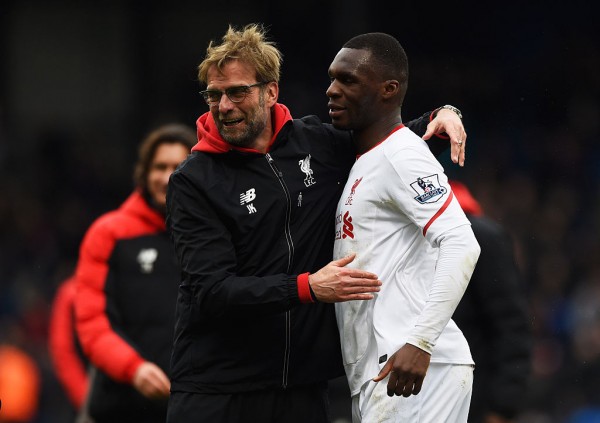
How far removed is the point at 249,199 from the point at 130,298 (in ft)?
5.62

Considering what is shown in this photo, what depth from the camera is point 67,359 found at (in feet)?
23.1

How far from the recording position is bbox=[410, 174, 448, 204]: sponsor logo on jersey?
13.5 ft

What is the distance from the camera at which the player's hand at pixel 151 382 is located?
5.59 m

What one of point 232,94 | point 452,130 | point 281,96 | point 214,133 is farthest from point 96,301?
point 281,96

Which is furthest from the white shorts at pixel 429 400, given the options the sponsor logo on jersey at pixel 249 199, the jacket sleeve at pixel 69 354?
the jacket sleeve at pixel 69 354

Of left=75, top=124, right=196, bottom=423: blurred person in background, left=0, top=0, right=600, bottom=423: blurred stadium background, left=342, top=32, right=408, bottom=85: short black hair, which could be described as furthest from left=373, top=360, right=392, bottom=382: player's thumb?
left=0, top=0, right=600, bottom=423: blurred stadium background

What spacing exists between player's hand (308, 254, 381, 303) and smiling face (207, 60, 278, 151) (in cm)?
67

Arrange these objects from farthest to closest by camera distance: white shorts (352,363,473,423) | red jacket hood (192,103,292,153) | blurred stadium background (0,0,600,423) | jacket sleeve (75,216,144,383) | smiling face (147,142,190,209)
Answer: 1. blurred stadium background (0,0,600,423)
2. smiling face (147,142,190,209)
3. jacket sleeve (75,216,144,383)
4. red jacket hood (192,103,292,153)
5. white shorts (352,363,473,423)

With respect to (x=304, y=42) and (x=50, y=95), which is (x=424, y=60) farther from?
(x=50, y=95)

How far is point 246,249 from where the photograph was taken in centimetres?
444

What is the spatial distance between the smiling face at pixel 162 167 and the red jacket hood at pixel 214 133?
1397 millimetres

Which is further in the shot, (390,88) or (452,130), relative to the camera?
(452,130)

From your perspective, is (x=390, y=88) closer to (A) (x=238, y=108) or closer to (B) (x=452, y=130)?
(B) (x=452, y=130)

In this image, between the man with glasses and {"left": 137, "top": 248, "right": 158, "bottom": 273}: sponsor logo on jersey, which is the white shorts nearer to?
the man with glasses
